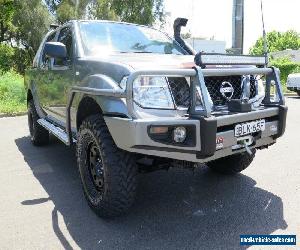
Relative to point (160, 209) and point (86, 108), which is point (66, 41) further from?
point (160, 209)

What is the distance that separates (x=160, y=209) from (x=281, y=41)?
10717 centimetres

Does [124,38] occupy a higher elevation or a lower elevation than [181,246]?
higher

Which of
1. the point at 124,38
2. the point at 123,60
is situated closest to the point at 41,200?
the point at 123,60

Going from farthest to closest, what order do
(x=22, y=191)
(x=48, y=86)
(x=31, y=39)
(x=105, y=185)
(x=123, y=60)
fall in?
(x=31, y=39)
(x=48, y=86)
(x=22, y=191)
(x=123, y=60)
(x=105, y=185)

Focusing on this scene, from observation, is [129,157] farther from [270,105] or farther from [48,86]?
[48,86]

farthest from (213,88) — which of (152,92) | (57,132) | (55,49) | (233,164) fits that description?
(57,132)

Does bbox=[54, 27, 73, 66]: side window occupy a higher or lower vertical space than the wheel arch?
higher

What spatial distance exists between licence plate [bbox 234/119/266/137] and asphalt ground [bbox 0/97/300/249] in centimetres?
76

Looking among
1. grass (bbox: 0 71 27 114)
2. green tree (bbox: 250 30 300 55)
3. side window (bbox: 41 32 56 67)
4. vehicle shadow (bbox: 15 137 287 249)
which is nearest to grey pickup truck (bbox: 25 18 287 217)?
vehicle shadow (bbox: 15 137 287 249)

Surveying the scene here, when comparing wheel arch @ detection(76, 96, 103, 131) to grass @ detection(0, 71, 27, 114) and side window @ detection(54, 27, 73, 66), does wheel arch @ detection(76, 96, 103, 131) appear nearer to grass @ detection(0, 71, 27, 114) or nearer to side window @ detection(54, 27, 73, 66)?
side window @ detection(54, 27, 73, 66)

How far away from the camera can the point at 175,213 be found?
3666mm

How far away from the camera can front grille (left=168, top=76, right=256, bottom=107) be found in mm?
3336

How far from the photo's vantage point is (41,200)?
409 cm

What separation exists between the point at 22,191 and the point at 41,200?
0.42m
